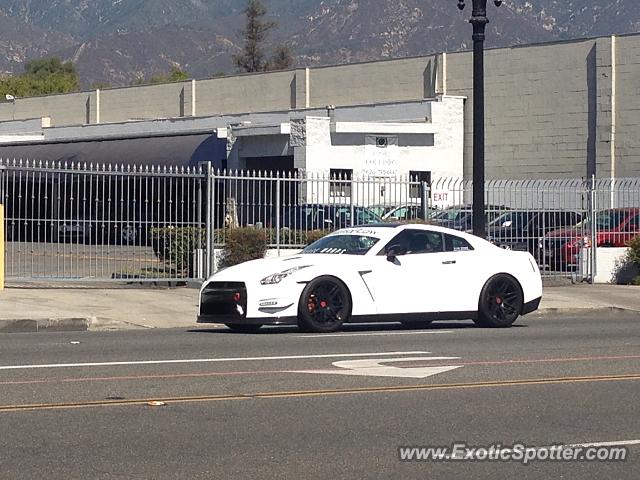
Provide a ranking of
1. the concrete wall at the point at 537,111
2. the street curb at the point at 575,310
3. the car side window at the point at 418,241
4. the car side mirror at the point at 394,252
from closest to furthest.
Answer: the car side mirror at the point at 394,252 < the car side window at the point at 418,241 < the street curb at the point at 575,310 < the concrete wall at the point at 537,111

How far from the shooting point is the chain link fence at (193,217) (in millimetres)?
23062

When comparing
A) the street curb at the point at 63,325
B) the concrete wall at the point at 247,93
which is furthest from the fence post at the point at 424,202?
the concrete wall at the point at 247,93

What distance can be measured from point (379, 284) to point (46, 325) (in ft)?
15.6

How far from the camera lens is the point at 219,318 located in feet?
56.1

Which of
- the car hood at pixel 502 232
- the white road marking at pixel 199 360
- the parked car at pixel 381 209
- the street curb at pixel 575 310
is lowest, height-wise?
the street curb at pixel 575 310

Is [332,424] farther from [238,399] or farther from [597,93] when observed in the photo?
[597,93]

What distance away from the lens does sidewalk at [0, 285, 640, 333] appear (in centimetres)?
1881

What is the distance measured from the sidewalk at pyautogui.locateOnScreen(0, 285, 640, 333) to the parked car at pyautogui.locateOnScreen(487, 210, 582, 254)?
2.14 metres

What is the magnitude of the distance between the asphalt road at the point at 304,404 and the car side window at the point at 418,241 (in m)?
1.88

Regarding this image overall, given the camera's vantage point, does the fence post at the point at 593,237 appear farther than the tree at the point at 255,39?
No

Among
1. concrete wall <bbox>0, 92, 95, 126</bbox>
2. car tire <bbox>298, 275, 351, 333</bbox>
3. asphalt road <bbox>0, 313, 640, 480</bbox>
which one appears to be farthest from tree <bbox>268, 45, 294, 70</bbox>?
asphalt road <bbox>0, 313, 640, 480</bbox>

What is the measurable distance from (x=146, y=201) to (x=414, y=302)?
24.0 feet

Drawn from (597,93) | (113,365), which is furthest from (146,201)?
(597,93)

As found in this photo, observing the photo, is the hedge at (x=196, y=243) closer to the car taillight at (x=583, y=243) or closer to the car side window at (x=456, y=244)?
the car side window at (x=456, y=244)
